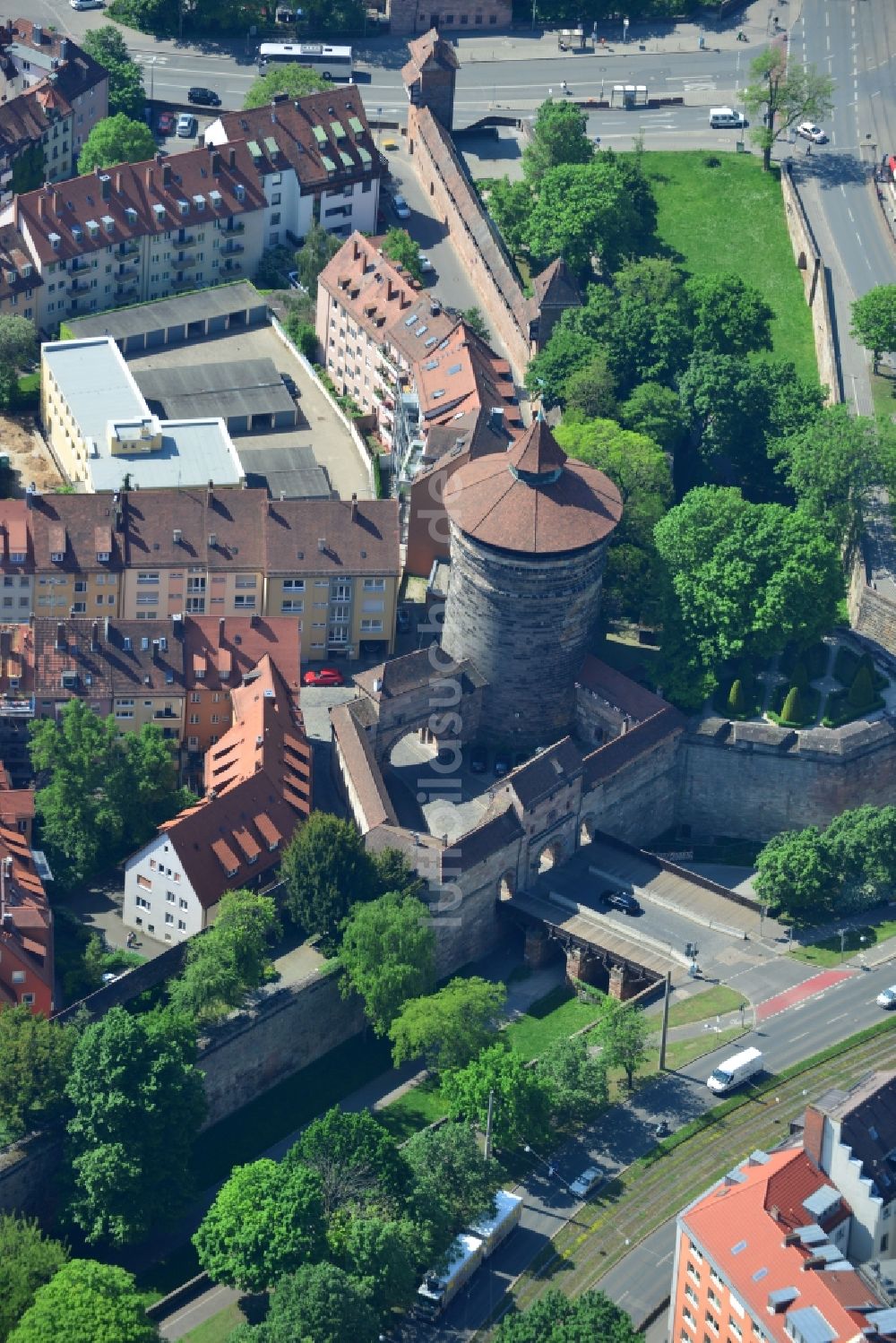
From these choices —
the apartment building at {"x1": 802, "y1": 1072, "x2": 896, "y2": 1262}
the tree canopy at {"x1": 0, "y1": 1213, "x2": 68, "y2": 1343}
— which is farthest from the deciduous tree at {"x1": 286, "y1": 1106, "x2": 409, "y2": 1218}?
the apartment building at {"x1": 802, "y1": 1072, "x2": 896, "y2": 1262}

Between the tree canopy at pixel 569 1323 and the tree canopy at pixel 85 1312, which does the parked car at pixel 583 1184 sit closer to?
the tree canopy at pixel 569 1323

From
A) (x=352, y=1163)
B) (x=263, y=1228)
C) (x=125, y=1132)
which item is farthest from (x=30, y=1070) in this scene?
(x=352, y=1163)

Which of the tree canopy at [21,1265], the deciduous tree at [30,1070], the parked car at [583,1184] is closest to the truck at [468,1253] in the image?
the parked car at [583,1184]

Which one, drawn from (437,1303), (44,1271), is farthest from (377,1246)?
(44,1271)

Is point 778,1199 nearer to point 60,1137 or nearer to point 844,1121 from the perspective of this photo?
point 844,1121

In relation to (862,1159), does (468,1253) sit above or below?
below

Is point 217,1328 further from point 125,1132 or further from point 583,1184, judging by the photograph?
point 583,1184
